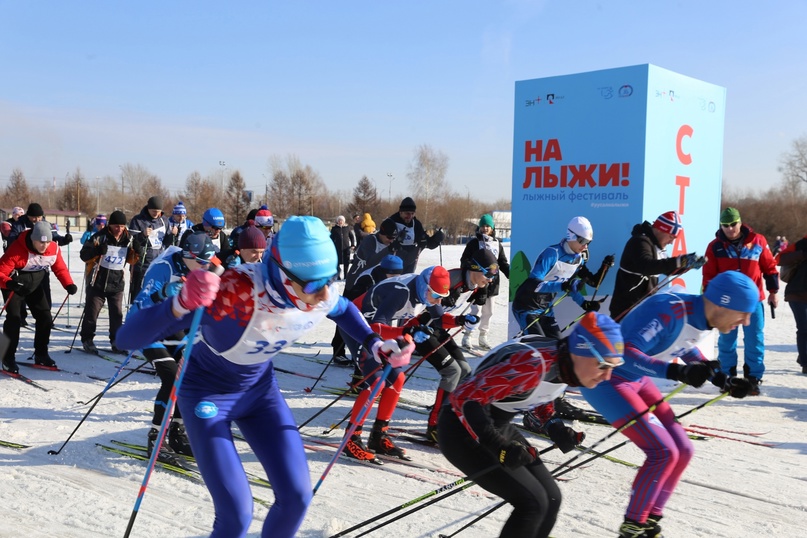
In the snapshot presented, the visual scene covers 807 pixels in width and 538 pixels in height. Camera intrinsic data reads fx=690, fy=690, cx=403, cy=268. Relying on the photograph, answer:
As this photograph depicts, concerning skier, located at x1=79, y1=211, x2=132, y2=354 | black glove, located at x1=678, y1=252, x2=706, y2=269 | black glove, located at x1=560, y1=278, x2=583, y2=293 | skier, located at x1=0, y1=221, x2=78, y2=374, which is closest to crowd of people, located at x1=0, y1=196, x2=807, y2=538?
black glove, located at x1=560, y1=278, x2=583, y2=293

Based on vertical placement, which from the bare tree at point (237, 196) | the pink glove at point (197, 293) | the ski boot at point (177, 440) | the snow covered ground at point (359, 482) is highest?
the bare tree at point (237, 196)

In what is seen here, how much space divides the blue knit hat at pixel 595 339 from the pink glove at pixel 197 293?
158 cm

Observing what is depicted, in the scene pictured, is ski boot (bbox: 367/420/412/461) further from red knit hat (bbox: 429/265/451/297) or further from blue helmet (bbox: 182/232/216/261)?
blue helmet (bbox: 182/232/216/261)

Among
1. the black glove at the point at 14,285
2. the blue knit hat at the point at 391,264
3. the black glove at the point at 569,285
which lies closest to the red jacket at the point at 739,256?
the black glove at the point at 569,285

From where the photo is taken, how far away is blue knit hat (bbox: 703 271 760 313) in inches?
149

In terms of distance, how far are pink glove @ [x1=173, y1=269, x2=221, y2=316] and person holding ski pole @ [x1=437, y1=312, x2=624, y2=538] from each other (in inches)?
48.8

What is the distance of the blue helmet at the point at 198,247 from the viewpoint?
548 centimetres

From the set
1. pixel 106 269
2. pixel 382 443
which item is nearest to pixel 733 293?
pixel 382 443

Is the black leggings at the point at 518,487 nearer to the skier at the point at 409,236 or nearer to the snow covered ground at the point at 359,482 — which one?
the snow covered ground at the point at 359,482

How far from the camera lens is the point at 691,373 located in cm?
355

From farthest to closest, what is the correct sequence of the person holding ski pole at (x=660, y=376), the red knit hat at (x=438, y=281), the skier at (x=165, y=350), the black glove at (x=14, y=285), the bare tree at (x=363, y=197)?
the bare tree at (x=363, y=197)
the black glove at (x=14, y=285)
the red knit hat at (x=438, y=281)
the skier at (x=165, y=350)
the person holding ski pole at (x=660, y=376)

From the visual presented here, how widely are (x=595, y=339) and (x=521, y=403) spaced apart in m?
0.46

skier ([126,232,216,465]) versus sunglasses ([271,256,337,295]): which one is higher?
sunglasses ([271,256,337,295])

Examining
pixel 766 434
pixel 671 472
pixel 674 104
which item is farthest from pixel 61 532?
pixel 674 104
